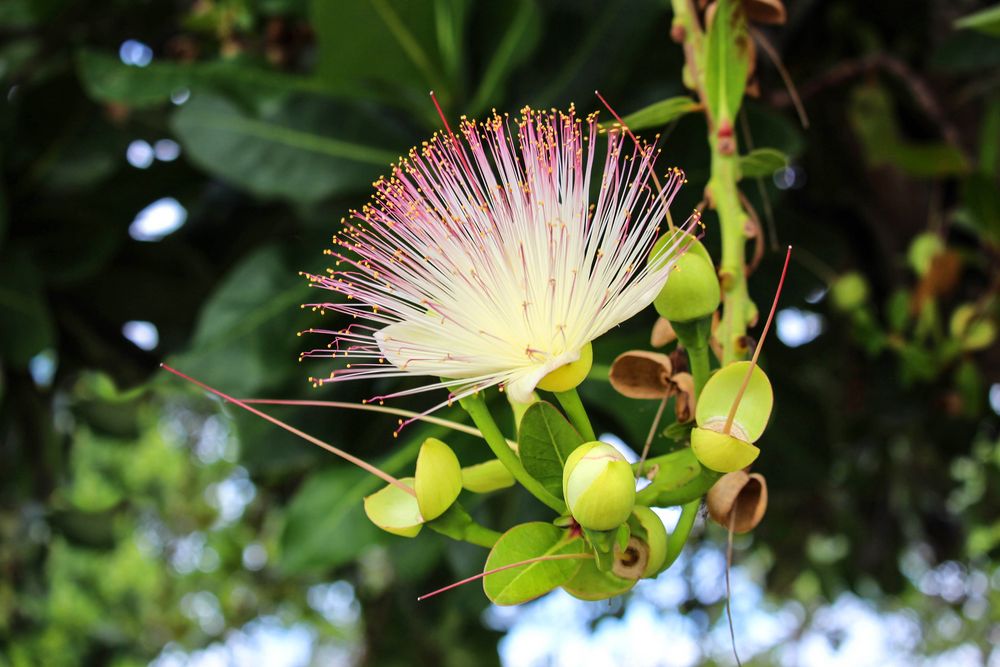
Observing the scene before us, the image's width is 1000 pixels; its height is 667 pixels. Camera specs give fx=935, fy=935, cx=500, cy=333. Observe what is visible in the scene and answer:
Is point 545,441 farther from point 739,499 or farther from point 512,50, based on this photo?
point 512,50

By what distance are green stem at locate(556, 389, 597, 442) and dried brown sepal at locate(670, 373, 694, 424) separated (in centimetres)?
5

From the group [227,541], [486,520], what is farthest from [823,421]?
[227,541]

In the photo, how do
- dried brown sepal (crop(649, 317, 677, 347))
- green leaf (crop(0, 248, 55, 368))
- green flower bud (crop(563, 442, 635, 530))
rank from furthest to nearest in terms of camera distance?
green leaf (crop(0, 248, 55, 368)) < dried brown sepal (crop(649, 317, 677, 347)) < green flower bud (crop(563, 442, 635, 530))

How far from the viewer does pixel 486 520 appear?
3.59 ft

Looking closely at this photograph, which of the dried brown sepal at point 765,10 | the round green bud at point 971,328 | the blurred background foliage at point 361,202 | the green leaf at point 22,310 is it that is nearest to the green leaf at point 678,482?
the blurred background foliage at point 361,202

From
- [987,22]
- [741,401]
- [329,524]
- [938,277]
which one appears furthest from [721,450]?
[938,277]

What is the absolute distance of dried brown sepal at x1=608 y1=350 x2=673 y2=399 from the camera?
44cm

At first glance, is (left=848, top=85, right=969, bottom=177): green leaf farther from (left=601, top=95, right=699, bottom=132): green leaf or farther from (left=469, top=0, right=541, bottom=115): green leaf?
(left=601, top=95, right=699, bottom=132): green leaf

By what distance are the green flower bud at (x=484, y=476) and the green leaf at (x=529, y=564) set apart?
5 centimetres

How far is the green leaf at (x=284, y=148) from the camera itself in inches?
38.3

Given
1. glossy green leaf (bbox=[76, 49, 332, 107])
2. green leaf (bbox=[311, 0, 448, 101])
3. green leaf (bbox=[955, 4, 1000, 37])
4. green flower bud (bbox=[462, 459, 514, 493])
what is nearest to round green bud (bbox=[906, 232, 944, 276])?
green leaf (bbox=[955, 4, 1000, 37])

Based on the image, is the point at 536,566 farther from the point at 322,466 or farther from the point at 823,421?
the point at 823,421

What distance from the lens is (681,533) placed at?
404 mm

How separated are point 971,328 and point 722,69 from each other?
645 mm
